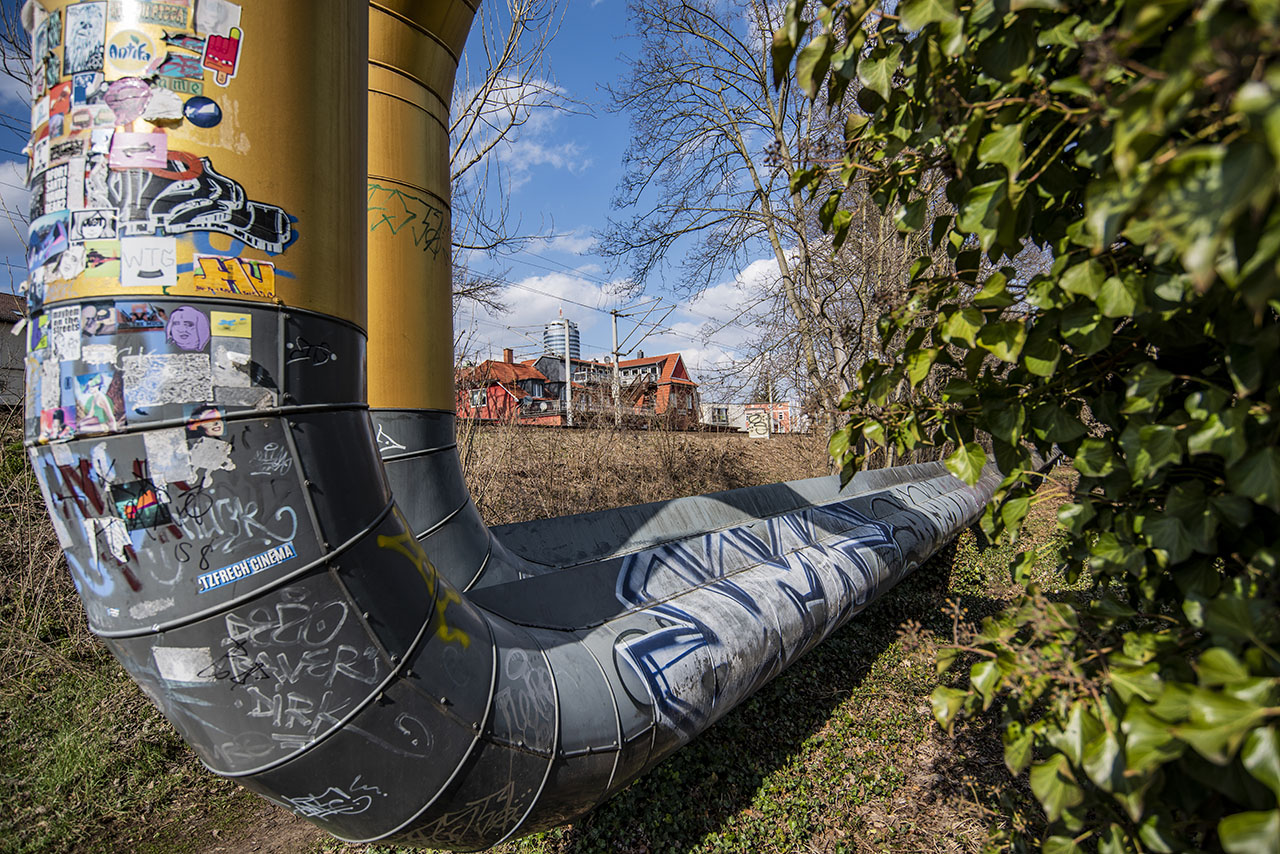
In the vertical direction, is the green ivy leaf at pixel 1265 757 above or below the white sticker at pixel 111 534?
below

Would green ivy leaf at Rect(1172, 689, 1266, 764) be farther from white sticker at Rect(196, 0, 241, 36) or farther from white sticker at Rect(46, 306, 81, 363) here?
white sticker at Rect(196, 0, 241, 36)

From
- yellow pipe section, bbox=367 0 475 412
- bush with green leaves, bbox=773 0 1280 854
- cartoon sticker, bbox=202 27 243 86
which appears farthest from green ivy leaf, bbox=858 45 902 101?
yellow pipe section, bbox=367 0 475 412

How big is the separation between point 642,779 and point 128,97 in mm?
4249

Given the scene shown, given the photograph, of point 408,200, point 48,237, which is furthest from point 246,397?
point 408,200

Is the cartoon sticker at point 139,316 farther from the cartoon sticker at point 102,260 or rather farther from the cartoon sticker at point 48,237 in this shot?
the cartoon sticker at point 48,237

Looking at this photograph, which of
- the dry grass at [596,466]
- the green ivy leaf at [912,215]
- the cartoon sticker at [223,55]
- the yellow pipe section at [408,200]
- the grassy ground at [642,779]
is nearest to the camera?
the green ivy leaf at [912,215]

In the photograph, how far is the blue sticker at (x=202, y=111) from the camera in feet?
6.14

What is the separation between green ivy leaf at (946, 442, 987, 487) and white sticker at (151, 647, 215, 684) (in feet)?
7.17

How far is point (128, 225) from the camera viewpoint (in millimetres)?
1826

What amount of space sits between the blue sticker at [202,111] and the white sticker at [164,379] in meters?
0.69

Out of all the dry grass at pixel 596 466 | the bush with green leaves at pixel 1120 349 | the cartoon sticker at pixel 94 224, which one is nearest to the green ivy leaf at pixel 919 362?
the bush with green leaves at pixel 1120 349

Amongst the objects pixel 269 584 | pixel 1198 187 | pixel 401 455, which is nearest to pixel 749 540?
pixel 401 455

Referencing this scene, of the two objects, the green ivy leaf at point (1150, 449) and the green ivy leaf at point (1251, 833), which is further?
the green ivy leaf at point (1150, 449)

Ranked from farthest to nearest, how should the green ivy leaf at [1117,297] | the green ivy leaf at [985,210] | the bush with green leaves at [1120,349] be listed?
1. the green ivy leaf at [985,210]
2. the green ivy leaf at [1117,297]
3. the bush with green leaves at [1120,349]
